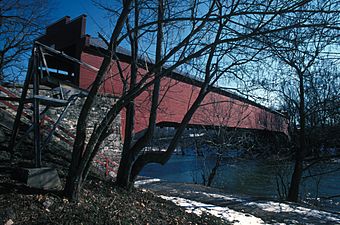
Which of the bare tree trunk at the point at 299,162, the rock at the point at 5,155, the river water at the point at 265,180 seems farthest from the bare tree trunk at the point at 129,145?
the river water at the point at 265,180

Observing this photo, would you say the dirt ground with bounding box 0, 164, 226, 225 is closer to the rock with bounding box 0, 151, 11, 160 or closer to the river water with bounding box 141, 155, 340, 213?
the rock with bounding box 0, 151, 11, 160

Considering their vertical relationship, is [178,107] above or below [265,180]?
above

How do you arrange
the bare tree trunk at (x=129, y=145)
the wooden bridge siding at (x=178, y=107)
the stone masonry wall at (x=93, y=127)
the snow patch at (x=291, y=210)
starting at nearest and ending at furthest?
the bare tree trunk at (x=129, y=145)
the snow patch at (x=291, y=210)
the stone masonry wall at (x=93, y=127)
the wooden bridge siding at (x=178, y=107)

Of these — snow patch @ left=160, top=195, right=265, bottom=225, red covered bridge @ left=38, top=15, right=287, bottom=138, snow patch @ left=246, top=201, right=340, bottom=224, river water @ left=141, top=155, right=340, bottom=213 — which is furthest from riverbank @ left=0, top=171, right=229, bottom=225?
river water @ left=141, top=155, right=340, bottom=213

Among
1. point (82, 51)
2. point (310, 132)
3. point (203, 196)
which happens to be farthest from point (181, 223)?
point (82, 51)

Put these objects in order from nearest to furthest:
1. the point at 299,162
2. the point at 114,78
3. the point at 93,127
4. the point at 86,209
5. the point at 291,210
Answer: the point at 86,209 → the point at 291,210 → the point at 299,162 → the point at 93,127 → the point at 114,78

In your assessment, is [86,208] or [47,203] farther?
[86,208]

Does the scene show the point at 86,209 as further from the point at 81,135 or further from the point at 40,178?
the point at 81,135

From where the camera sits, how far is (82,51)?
456 inches

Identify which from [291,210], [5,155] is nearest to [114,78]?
[5,155]

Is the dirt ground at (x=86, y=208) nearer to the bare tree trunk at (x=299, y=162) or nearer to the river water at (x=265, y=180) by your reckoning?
the bare tree trunk at (x=299, y=162)

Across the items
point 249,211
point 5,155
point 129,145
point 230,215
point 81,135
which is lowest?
point 249,211

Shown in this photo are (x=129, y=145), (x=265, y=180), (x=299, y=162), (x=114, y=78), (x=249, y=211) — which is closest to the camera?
(x=129, y=145)

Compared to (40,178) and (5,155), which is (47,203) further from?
(5,155)
